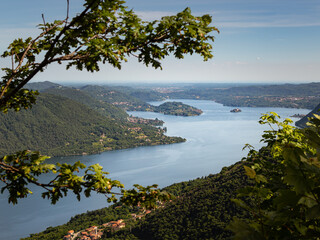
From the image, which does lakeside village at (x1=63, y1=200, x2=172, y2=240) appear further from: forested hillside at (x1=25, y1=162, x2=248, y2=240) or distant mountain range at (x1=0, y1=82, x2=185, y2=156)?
distant mountain range at (x1=0, y1=82, x2=185, y2=156)

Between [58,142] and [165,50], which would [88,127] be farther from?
[165,50]

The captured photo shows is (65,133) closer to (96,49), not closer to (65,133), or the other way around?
(65,133)

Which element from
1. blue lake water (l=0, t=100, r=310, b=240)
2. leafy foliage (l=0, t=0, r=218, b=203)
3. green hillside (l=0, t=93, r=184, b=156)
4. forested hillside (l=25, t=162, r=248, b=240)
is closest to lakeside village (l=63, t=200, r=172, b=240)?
forested hillside (l=25, t=162, r=248, b=240)

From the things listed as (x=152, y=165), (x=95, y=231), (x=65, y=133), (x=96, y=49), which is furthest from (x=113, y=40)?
(x=65, y=133)

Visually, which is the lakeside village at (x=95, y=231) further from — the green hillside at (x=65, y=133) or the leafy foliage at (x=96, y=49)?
the green hillside at (x=65, y=133)

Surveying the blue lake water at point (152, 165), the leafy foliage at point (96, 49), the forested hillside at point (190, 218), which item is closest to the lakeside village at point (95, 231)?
the forested hillside at point (190, 218)

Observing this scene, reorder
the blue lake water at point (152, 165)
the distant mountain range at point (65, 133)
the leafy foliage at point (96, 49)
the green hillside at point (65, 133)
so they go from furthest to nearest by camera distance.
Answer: the green hillside at point (65, 133)
the distant mountain range at point (65, 133)
the blue lake water at point (152, 165)
the leafy foliage at point (96, 49)

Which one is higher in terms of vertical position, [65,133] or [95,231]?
[65,133]
